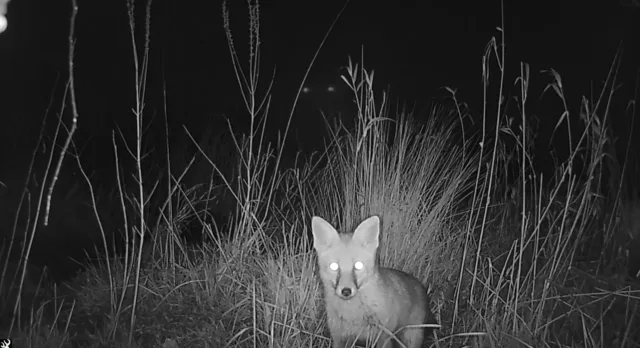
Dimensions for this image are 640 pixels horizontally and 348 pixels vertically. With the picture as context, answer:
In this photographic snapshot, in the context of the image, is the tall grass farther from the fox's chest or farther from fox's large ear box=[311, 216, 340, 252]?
fox's large ear box=[311, 216, 340, 252]

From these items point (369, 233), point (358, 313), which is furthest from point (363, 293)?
point (369, 233)

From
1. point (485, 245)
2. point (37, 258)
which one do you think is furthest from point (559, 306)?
point (37, 258)

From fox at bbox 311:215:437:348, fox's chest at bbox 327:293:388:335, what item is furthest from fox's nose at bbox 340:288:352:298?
fox's chest at bbox 327:293:388:335

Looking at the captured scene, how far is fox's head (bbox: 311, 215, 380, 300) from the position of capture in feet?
7.46

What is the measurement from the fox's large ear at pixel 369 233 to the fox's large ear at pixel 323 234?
0.24 ft

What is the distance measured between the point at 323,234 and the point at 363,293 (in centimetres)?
24

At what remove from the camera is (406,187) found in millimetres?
3795

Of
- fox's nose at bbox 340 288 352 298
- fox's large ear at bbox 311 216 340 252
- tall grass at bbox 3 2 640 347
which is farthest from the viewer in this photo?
tall grass at bbox 3 2 640 347

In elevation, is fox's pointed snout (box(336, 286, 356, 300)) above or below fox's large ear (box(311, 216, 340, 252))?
below

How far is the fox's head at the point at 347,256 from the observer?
89.5 inches

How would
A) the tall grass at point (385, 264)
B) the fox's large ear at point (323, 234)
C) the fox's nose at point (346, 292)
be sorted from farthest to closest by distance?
the tall grass at point (385, 264) < the fox's large ear at point (323, 234) < the fox's nose at point (346, 292)

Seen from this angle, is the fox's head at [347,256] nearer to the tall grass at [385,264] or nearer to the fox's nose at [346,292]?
the fox's nose at [346,292]

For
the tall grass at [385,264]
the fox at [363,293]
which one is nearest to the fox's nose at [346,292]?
the fox at [363,293]

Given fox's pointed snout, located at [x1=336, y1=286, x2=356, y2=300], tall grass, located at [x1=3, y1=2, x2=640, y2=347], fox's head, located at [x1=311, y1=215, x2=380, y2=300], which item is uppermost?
fox's head, located at [x1=311, y1=215, x2=380, y2=300]
